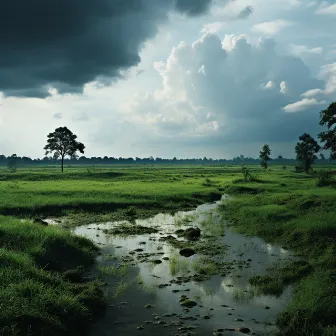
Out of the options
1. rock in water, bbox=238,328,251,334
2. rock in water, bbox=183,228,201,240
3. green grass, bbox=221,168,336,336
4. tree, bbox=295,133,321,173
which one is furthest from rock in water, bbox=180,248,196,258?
tree, bbox=295,133,321,173

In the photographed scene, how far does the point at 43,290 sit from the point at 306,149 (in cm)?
8651

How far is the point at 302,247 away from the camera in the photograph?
790 inches

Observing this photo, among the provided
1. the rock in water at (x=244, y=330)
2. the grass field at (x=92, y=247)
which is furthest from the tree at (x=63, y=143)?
the rock in water at (x=244, y=330)

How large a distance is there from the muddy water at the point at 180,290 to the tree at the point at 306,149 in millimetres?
71478

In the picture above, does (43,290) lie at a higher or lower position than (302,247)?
higher

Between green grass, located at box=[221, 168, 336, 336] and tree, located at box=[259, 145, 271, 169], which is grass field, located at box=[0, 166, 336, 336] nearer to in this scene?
green grass, located at box=[221, 168, 336, 336]

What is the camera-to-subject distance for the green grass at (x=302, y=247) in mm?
10914

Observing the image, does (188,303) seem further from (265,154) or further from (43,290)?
(265,154)

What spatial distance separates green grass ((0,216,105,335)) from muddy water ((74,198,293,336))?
80 cm

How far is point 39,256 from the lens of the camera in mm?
16344

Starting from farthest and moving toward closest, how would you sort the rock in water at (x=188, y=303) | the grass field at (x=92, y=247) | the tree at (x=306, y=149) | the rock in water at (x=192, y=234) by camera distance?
the tree at (x=306, y=149) → the rock in water at (x=192, y=234) → the rock in water at (x=188, y=303) → the grass field at (x=92, y=247)

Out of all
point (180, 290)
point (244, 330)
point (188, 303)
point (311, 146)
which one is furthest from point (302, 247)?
point (311, 146)

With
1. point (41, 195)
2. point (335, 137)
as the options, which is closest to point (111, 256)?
point (41, 195)

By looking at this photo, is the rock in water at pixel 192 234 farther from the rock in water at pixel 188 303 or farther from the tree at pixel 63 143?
the tree at pixel 63 143
